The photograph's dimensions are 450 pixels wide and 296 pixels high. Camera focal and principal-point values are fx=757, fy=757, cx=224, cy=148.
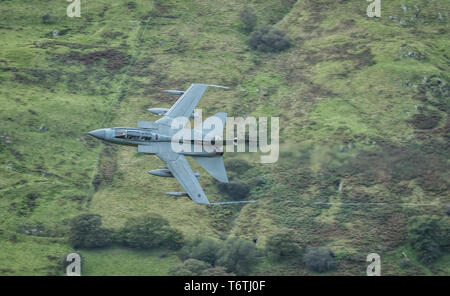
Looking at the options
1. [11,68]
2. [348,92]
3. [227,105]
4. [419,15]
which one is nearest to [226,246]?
[227,105]

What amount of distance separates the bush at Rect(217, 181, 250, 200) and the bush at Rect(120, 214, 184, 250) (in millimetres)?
11325

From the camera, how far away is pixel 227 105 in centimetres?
12356

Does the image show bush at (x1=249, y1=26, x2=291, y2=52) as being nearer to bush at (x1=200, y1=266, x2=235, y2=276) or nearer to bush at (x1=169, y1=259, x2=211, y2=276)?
bush at (x1=200, y1=266, x2=235, y2=276)

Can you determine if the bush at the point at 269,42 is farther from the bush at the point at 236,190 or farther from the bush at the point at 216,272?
the bush at the point at 216,272

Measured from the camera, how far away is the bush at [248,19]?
14888 cm

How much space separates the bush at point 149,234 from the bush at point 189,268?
5102 mm

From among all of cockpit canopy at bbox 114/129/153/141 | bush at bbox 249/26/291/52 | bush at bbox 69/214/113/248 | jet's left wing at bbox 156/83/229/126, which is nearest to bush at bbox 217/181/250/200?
bush at bbox 69/214/113/248

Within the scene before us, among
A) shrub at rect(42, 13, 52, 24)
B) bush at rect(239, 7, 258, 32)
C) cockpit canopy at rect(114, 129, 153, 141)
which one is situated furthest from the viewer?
bush at rect(239, 7, 258, 32)

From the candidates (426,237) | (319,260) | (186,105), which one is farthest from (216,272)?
(426,237)

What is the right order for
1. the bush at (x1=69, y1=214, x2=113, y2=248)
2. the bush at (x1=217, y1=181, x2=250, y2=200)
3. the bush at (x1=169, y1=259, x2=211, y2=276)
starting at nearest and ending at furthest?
the bush at (x1=169, y1=259, x2=211, y2=276)
the bush at (x1=69, y1=214, x2=113, y2=248)
the bush at (x1=217, y1=181, x2=250, y2=200)

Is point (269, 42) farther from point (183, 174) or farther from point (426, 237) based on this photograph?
point (183, 174)

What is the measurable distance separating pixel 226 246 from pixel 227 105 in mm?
28807

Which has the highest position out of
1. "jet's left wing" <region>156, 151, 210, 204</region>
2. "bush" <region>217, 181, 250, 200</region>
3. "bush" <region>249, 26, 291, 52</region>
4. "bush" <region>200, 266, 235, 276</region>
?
"bush" <region>249, 26, 291, 52</region>

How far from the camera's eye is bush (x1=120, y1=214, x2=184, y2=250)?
10456cm
